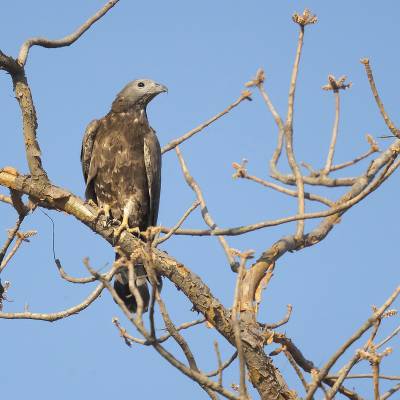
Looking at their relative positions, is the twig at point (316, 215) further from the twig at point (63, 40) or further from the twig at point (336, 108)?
the twig at point (63, 40)

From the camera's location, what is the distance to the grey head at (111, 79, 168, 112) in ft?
23.9

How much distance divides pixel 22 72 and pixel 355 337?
310 cm

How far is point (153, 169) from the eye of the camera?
6.80m

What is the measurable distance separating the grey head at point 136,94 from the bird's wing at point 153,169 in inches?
18.0

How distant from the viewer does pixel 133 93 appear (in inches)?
292

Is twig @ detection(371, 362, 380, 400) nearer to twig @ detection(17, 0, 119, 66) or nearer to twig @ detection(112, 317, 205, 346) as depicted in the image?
twig @ detection(112, 317, 205, 346)

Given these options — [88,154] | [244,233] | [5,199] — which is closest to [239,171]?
[244,233]

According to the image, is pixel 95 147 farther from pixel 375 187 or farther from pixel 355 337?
pixel 355 337

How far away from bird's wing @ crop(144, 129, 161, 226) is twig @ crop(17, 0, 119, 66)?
194 centimetres

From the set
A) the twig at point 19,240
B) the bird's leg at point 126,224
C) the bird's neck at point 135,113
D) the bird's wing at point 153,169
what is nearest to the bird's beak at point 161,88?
the bird's neck at point 135,113

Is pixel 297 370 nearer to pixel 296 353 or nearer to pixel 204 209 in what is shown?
pixel 296 353

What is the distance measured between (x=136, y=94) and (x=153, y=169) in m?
1.01

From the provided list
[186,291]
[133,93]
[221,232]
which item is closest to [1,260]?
[186,291]

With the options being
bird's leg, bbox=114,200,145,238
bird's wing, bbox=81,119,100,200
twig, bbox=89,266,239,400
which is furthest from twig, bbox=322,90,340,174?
bird's wing, bbox=81,119,100,200
